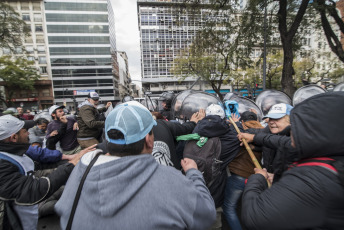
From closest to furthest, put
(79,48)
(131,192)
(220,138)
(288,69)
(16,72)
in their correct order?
(131,192) < (220,138) < (288,69) < (16,72) < (79,48)

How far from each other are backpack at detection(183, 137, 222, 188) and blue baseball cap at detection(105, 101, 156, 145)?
1.15m

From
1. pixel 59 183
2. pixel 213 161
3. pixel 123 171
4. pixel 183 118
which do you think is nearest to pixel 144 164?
pixel 123 171

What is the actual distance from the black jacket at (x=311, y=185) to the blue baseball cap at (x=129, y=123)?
83 cm

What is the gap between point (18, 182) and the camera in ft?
4.82

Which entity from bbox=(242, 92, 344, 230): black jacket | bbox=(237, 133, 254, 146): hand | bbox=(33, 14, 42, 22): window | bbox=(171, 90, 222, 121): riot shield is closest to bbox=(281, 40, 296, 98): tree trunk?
bbox=(171, 90, 222, 121): riot shield

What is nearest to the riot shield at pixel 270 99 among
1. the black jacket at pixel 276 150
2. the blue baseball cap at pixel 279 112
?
the blue baseball cap at pixel 279 112

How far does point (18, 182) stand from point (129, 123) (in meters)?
1.28

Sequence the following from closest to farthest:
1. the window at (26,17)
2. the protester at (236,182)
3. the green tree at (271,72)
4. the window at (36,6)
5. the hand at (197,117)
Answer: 1. the protester at (236,182)
2. the hand at (197,117)
3. the green tree at (271,72)
4. the window at (26,17)
5. the window at (36,6)

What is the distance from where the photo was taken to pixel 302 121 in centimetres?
96

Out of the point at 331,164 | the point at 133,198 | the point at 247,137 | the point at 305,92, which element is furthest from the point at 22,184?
the point at 305,92

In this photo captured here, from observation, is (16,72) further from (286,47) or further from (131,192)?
(131,192)

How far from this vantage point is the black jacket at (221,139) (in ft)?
6.88

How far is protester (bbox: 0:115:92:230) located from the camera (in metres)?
1.45

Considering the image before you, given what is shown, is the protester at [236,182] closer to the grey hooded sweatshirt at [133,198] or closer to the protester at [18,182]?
the grey hooded sweatshirt at [133,198]
